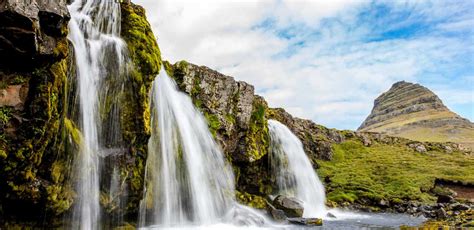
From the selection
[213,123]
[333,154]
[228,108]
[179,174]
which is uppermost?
[228,108]

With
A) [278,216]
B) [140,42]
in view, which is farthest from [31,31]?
[278,216]

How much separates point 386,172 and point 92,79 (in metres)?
46.8

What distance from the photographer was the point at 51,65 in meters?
13.8

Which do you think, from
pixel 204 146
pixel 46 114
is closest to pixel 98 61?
pixel 46 114

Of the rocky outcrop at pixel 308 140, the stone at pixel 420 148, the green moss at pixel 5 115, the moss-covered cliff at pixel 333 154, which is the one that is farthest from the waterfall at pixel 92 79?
the stone at pixel 420 148

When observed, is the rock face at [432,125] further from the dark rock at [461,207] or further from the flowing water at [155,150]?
the flowing water at [155,150]

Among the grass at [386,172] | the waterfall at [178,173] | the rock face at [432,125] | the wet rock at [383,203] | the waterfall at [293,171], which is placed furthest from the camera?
the rock face at [432,125]

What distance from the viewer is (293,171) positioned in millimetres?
41094

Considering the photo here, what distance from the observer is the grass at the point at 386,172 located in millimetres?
43812

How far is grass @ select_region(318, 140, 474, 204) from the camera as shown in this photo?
144ft

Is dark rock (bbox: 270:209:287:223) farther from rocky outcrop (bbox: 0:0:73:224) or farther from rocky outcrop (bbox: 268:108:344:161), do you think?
rocky outcrop (bbox: 268:108:344:161)

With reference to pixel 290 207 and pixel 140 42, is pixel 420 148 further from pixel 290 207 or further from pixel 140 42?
pixel 140 42

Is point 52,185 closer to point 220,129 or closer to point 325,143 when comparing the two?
point 220,129

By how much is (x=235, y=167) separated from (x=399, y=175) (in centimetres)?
2894
